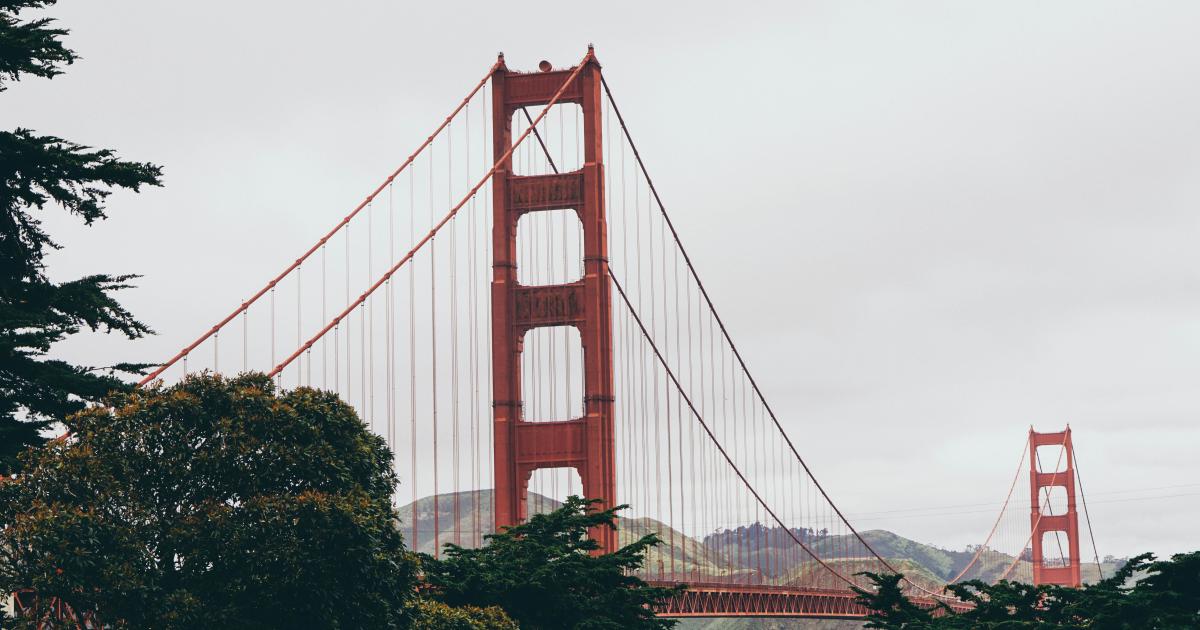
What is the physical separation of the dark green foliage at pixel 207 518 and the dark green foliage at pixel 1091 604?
13.8m

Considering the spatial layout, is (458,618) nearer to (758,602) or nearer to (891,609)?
(891,609)

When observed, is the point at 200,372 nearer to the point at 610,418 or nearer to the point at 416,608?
the point at 416,608

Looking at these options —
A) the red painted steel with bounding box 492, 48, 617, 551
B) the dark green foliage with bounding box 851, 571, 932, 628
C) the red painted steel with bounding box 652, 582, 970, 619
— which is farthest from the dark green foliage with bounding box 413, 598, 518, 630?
the red painted steel with bounding box 492, 48, 617, 551

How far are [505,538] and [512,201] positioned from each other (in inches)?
809

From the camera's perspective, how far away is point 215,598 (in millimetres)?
34656

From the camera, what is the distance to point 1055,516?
158 metres

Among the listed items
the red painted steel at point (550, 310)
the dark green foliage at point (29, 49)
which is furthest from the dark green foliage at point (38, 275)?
the red painted steel at point (550, 310)

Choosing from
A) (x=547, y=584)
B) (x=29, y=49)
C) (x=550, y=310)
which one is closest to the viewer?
(x=29, y=49)

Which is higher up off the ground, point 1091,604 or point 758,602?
point 758,602

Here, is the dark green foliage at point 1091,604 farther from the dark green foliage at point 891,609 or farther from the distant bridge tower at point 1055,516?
the distant bridge tower at point 1055,516

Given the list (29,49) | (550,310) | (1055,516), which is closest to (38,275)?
(29,49)

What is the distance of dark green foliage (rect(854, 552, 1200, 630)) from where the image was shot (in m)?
36.7

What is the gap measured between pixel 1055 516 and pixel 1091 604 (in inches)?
4852

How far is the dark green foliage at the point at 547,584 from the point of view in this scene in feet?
158
